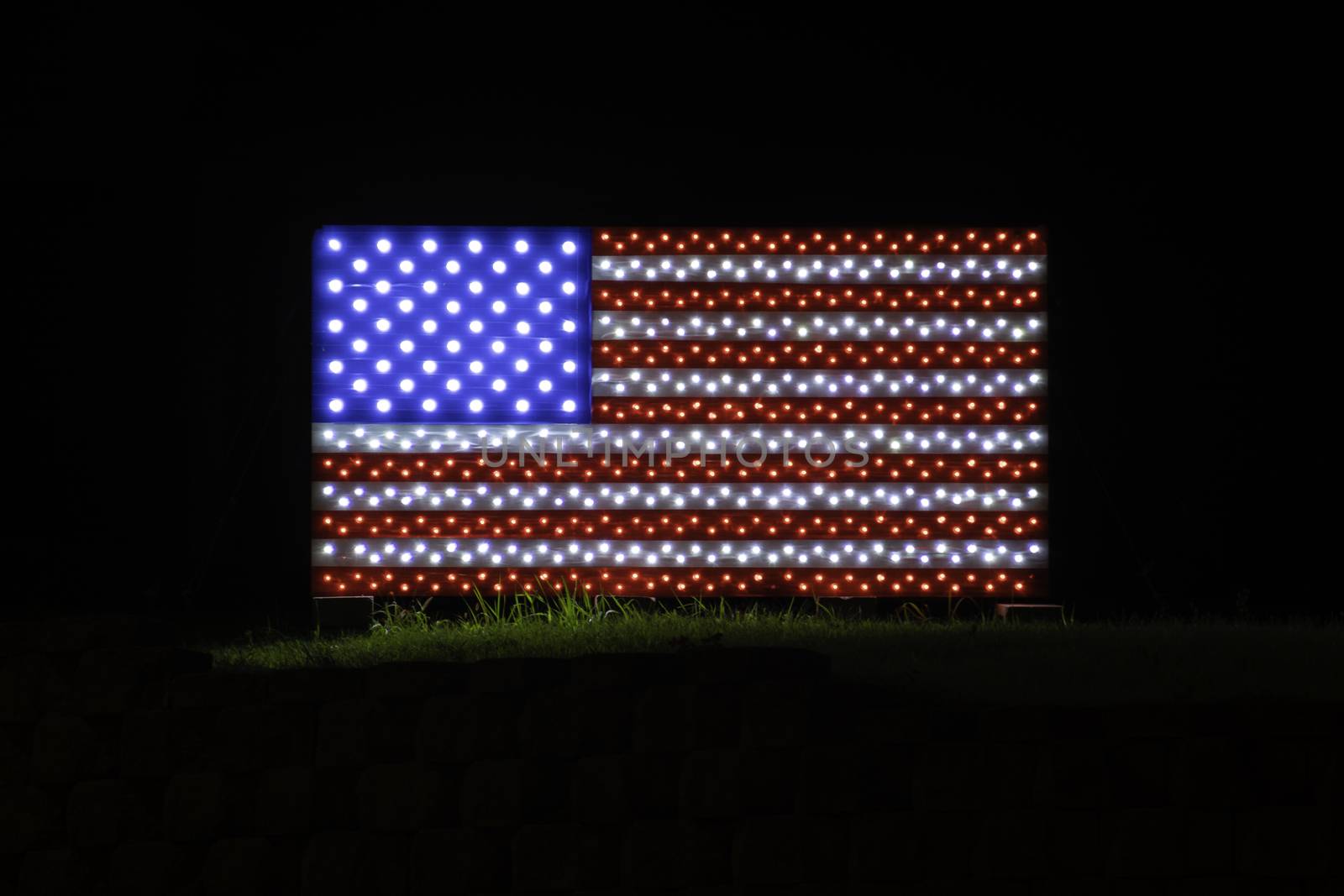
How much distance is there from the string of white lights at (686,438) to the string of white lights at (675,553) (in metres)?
0.62

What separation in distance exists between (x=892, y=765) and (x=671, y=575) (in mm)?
3883

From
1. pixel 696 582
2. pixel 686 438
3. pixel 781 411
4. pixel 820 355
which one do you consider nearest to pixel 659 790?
pixel 696 582

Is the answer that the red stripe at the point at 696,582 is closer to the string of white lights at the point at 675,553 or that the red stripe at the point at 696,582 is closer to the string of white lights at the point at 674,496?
the string of white lights at the point at 675,553


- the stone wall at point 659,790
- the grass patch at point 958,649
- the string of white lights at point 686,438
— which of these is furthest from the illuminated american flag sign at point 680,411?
the stone wall at point 659,790

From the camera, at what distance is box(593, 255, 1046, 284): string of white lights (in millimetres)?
7902

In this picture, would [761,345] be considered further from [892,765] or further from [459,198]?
[892,765]

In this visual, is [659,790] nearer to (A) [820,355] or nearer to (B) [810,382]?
(B) [810,382]

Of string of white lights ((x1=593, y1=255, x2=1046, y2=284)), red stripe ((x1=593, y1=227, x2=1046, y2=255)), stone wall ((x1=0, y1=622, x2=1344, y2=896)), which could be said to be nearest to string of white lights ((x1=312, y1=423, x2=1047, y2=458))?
string of white lights ((x1=593, y1=255, x2=1046, y2=284))

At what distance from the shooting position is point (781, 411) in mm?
7816

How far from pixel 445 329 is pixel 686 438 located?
1.81 metres

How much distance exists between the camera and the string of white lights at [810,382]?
783 cm

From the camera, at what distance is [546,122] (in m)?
8.35

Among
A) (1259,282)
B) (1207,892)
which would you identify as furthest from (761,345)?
(1207,892)

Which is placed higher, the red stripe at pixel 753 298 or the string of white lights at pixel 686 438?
the red stripe at pixel 753 298
